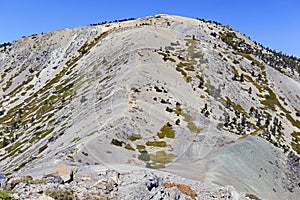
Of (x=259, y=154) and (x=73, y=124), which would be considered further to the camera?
(x=73, y=124)

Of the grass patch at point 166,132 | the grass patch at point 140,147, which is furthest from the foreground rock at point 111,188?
the grass patch at point 166,132

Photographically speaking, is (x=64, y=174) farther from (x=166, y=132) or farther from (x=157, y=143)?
(x=166, y=132)

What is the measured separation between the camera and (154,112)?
75.4 meters

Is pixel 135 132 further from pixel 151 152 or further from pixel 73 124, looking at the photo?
pixel 73 124

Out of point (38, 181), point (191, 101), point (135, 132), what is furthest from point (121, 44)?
point (38, 181)

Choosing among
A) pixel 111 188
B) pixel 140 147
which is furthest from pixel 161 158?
pixel 111 188

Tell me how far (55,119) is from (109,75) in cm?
2230

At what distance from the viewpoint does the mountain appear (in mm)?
55156

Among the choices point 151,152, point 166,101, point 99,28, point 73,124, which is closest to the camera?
point 151,152

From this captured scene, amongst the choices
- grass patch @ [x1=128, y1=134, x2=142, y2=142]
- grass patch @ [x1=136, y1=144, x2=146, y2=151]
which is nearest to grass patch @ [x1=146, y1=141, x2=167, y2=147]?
grass patch @ [x1=136, y1=144, x2=146, y2=151]

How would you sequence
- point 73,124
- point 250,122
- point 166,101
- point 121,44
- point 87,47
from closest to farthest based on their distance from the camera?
1. point 73,124
2. point 166,101
3. point 250,122
4. point 121,44
5. point 87,47

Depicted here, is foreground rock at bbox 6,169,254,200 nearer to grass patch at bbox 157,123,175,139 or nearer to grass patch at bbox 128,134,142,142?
grass patch at bbox 128,134,142,142

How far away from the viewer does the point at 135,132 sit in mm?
64625

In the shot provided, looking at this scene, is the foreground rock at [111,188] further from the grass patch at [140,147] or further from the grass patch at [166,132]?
the grass patch at [166,132]
